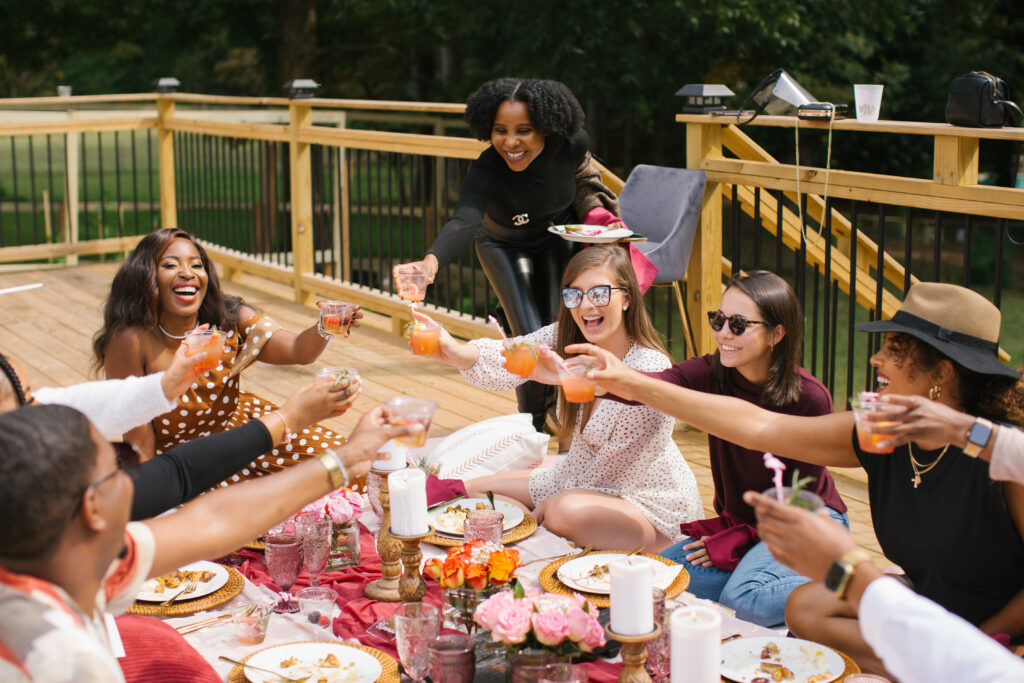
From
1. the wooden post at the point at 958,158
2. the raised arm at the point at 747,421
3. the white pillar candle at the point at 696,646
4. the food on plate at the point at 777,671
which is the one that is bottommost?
the food on plate at the point at 777,671

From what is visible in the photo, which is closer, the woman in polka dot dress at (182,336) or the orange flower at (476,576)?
the orange flower at (476,576)

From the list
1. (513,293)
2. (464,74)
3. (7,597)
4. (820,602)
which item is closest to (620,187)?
(513,293)

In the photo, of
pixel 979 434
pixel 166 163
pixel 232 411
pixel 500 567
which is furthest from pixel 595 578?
pixel 166 163

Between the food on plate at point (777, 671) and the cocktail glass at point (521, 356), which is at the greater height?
the cocktail glass at point (521, 356)

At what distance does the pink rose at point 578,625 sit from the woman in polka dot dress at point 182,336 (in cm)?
156

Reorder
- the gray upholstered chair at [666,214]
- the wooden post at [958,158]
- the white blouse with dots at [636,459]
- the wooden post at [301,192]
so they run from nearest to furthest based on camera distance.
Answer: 1. the white blouse with dots at [636,459]
2. the wooden post at [958,158]
3. the gray upholstered chair at [666,214]
4. the wooden post at [301,192]

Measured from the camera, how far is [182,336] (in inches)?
145

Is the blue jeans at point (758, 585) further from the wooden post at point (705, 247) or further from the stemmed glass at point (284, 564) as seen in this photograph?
the wooden post at point (705, 247)

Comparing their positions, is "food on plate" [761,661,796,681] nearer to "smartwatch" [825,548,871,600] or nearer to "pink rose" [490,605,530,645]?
"pink rose" [490,605,530,645]

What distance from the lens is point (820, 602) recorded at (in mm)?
2684

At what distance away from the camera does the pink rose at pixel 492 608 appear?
2261mm

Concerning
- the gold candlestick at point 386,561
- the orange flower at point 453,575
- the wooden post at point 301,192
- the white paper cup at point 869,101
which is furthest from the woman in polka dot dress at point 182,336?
the wooden post at point 301,192

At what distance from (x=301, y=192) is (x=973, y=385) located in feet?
19.4

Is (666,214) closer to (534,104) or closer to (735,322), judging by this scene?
(534,104)
